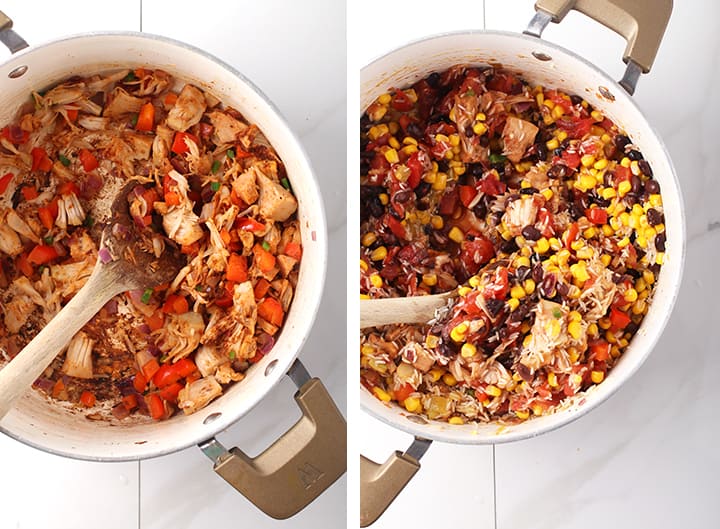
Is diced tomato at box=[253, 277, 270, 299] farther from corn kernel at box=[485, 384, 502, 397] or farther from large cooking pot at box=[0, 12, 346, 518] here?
corn kernel at box=[485, 384, 502, 397]

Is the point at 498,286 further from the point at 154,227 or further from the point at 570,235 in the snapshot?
the point at 154,227

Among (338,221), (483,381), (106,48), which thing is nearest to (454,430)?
(483,381)

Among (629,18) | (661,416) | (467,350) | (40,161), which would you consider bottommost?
(661,416)

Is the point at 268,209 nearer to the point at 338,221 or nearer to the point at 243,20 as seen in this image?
the point at 338,221

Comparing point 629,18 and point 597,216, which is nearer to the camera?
point 629,18

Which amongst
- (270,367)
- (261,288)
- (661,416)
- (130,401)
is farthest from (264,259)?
(661,416)

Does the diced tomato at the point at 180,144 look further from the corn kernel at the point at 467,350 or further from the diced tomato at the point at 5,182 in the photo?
the corn kernel at the point at 467,350

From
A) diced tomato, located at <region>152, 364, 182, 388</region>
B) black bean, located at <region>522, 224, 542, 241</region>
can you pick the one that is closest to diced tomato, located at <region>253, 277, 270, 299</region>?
diced tomato, located at <region>152, 364, 182, 388</region>

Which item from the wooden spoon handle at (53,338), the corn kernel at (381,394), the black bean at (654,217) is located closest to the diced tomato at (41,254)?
the wooden spoon handle at (53,338)
